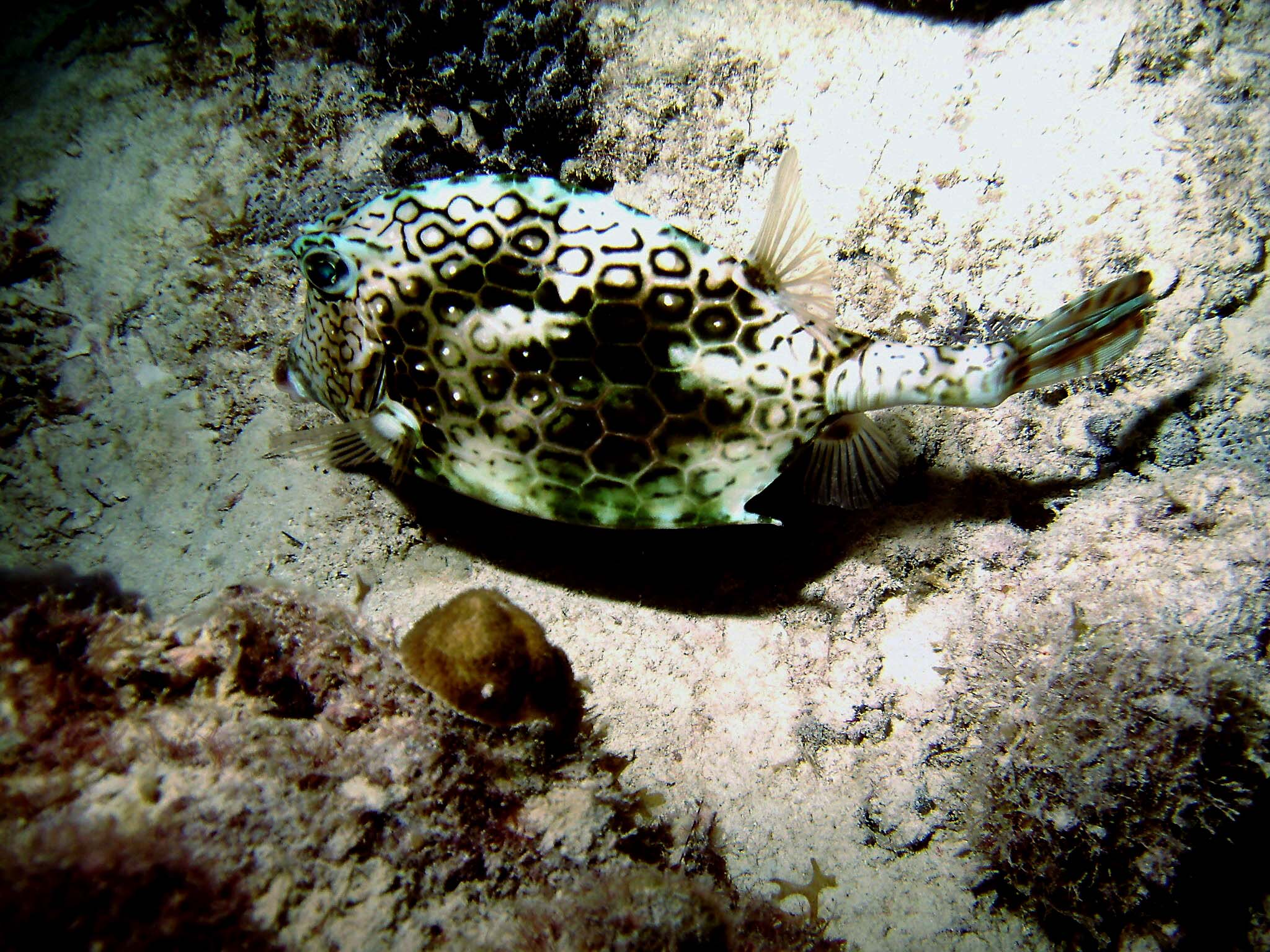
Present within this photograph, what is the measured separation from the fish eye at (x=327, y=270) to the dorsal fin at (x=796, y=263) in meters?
1.32

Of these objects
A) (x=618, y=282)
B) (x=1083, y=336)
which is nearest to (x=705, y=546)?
(x=618, y=282)

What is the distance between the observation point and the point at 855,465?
83.3 inches

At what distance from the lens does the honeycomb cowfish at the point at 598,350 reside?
1.88 metres

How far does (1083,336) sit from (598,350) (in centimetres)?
140

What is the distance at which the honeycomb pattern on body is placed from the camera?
189 centimetres

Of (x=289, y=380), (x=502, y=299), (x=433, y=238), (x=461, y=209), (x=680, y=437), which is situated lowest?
(x=289, y=380)

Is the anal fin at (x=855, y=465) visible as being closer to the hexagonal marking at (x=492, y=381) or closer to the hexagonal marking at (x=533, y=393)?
the hexagonal marking at (x=533, y=393)

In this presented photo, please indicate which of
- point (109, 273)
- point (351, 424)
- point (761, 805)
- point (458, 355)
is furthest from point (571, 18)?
point (761, 805)

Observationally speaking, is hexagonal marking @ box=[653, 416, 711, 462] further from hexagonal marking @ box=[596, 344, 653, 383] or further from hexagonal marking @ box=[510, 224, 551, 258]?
hexagonal marking @ box=[510, 224, 551, 258]

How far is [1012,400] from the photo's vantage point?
84.5 inches

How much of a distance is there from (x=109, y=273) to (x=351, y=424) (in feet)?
5.16

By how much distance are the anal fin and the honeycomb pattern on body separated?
0.73 feet

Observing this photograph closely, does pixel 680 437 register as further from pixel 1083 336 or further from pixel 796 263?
pixel 1083 336

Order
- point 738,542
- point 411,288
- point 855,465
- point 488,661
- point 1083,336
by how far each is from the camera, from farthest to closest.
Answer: point 738,542, point 855,465, point 411,288, point 488,661, point 1083,336
